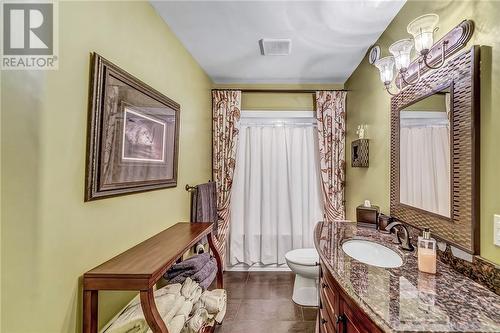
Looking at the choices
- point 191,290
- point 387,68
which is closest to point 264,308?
point 191,290

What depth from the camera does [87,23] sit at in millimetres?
1129

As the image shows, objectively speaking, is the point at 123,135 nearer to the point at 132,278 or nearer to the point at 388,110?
the point at 132,278

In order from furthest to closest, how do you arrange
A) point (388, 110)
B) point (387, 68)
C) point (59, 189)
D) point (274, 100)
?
point (274, 100), point (388, 110), point (387, 68), point (59, 189)

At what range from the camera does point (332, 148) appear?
3.02m

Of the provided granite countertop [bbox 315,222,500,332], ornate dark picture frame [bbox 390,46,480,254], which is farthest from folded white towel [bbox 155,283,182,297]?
ornate dark picture frame [bbox 390,46,480,254]

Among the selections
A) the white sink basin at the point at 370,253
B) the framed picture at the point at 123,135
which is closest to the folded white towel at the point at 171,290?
the framed picture at the point at 123,135

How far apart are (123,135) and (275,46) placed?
1.62m

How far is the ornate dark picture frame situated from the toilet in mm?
1299

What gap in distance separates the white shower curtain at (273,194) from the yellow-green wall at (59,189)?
6.05 ft

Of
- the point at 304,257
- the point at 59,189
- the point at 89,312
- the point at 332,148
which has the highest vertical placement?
the point at 332,148

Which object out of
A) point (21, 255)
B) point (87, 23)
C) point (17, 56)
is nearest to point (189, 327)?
point (21, 255)

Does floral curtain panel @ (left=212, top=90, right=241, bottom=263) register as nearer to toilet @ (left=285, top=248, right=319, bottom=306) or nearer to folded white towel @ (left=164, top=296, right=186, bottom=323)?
toilet @ (left=285, top=248, right=319, bottom=306)

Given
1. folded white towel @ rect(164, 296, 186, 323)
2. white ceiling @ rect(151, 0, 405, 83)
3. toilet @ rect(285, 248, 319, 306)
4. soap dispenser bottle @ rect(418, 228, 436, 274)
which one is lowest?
toilet @ rect(285, 248, 319, 306)

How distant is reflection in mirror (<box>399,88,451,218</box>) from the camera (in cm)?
123
